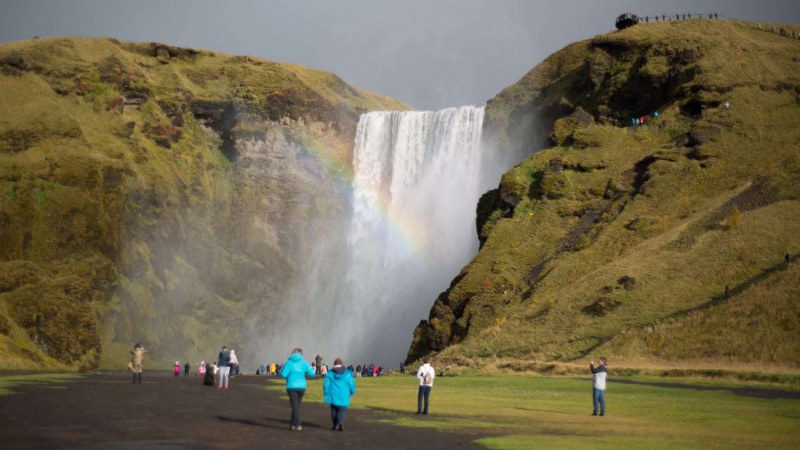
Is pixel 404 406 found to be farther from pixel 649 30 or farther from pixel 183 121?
pixel 183 121

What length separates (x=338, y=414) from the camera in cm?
2402

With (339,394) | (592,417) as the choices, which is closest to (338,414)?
(339,394)

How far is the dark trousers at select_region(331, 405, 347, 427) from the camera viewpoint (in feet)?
78.4

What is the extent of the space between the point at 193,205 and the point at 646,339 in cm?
7385

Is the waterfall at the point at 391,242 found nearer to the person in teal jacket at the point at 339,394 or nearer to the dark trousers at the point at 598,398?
the dark trousers at the point at 598,398

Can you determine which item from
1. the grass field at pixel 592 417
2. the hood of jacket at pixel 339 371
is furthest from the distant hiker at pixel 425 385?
the hood of jacket at pixel 339 371

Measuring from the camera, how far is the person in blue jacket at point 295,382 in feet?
77.5

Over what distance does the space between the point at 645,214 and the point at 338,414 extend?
5299cm

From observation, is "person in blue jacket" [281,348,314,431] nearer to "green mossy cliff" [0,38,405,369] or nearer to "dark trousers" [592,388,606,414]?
"dark trousers" [592,388,606,414]

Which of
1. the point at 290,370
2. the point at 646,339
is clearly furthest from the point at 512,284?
the point at 290,370

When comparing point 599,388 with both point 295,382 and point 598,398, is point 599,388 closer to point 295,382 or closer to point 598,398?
point 598,398

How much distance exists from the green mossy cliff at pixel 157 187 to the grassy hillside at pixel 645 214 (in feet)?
102

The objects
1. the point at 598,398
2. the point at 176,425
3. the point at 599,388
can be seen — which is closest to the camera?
the point at 176,425

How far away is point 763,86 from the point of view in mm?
84500
